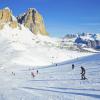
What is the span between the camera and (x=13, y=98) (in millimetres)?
28547

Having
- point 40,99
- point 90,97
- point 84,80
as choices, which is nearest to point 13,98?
point 40,99

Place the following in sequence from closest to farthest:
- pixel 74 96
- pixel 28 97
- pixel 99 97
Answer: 1. pixel 99 97
2. pixel 74 96
3. pixel 28 97

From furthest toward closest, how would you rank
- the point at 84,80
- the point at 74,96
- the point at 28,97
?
the point at 84,80
the point at 28,97
the point at 74,96

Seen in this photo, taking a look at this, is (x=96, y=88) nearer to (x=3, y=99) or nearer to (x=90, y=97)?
(x=90, y=97)

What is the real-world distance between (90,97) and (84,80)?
12257 mm

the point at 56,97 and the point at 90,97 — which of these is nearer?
the point at 90,97

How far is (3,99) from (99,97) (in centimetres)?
983

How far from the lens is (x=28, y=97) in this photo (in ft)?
92.1

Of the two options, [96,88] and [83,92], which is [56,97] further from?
[96,88]

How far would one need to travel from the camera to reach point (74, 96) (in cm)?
2598

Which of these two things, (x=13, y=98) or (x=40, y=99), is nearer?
(x=40, y=99)

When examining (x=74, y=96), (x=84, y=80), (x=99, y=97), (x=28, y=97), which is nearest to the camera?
(x=99, y=97)

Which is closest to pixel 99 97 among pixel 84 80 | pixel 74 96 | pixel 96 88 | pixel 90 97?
pixel 90 97

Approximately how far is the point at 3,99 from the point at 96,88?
9.38 meters
